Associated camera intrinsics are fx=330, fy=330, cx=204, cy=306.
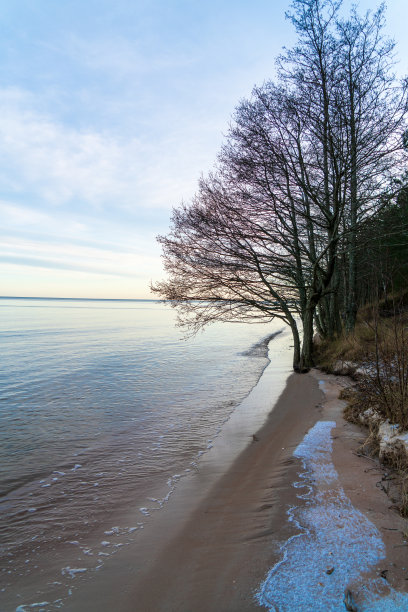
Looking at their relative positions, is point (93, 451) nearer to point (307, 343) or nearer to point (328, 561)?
point (328, 561)

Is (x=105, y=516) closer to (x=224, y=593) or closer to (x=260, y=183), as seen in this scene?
(x=224, y=593)

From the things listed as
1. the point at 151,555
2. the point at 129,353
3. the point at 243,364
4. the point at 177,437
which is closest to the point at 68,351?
the point at 129,353

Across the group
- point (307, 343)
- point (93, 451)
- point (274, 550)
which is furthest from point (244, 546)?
point (307, 343)

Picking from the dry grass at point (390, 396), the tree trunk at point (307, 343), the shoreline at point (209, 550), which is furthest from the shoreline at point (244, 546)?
the tree trunk at point (307, 343)

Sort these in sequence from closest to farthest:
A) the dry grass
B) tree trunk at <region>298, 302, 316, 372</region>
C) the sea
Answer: the sea < the dry grass < tree trunk at <region>298, 302, 316, 372</region>

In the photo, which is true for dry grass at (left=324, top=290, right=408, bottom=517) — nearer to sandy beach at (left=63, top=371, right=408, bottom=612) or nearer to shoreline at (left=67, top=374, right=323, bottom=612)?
sandy beach at (left=63, top=371, right=408, bottom=612)

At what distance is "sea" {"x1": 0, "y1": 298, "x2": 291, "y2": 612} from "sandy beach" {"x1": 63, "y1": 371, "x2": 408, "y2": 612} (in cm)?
48

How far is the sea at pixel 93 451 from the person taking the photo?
3293 mm

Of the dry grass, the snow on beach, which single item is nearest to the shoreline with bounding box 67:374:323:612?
the snow on beach

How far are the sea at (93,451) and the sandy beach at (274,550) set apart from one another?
0.48 metres

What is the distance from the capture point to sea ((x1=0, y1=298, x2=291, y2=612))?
329 centimetres

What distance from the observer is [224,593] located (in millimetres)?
2477

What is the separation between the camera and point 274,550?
288 cm

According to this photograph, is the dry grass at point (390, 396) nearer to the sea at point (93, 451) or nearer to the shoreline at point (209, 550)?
the shoreline at point (209, 550)
